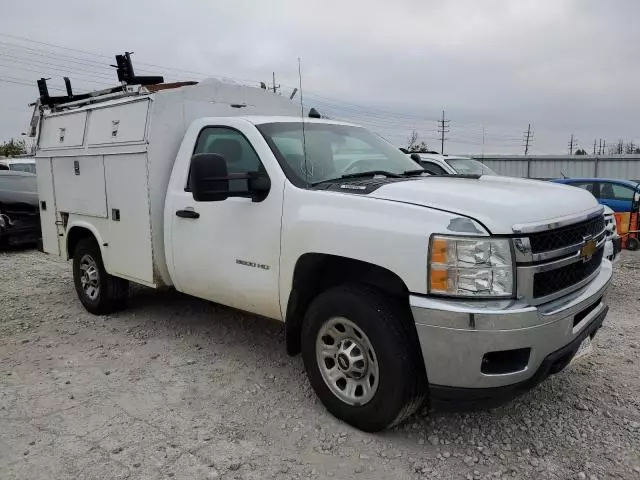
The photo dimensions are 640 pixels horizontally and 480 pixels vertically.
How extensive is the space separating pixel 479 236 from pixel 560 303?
0.67 m

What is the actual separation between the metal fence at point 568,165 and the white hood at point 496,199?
21.7 m

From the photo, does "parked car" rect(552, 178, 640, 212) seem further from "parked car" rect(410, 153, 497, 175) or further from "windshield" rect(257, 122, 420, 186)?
"windshield" rect(257, 122, 420, 186)

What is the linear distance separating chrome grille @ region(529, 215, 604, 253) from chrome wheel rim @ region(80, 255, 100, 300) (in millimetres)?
4524

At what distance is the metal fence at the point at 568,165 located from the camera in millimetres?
23750

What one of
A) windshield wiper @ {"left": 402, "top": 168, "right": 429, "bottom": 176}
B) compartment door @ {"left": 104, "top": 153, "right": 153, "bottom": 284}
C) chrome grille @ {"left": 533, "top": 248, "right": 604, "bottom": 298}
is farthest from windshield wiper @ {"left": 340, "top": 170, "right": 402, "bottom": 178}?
compartment door @ {"left": 104, "top": 153, "right": 153, "bottom": 284}

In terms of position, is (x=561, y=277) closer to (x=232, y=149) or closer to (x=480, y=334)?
(x=480, y=334)

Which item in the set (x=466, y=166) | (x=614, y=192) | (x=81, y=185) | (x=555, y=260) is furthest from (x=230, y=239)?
(x=614, y=192)

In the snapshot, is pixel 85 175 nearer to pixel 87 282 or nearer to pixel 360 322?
pixel 87 282

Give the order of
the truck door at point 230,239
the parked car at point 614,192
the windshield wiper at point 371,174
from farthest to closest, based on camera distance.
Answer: the parked car at point 614,192 < the windshield wiper at point 371,174 < the truck door at point 230,239

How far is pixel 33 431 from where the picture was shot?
3389mm

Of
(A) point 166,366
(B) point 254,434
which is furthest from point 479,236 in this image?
Result: (A) point 166,366

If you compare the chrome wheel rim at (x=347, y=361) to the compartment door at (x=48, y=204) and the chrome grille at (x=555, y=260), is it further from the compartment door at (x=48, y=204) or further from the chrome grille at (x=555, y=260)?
the compartment door at (x=48, y=204)

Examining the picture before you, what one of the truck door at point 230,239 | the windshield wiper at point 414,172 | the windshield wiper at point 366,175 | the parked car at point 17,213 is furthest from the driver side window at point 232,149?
the parked car at point 17,213

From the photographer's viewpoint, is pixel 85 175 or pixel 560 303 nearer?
pixel 560 303
